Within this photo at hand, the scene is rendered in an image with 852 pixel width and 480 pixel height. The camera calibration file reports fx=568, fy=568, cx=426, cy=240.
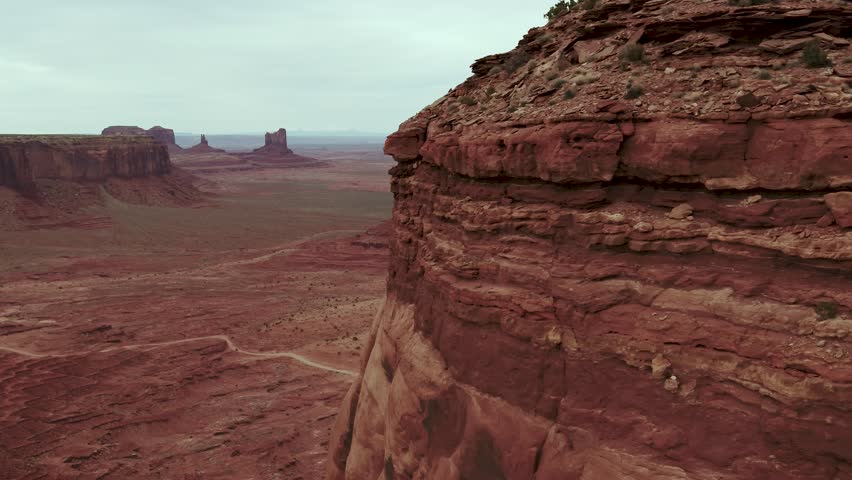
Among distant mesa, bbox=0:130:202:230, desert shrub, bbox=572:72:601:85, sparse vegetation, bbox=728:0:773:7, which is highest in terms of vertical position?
sparse vegetation, bbox=728:0:773:7

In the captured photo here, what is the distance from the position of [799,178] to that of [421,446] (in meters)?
6.98

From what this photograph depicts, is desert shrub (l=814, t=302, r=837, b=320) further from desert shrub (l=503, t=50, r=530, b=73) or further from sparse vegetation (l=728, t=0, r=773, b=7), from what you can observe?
desert shrub (l=503, t=50, r=530, b=73)

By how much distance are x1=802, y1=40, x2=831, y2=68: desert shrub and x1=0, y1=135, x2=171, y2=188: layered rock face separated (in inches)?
3260

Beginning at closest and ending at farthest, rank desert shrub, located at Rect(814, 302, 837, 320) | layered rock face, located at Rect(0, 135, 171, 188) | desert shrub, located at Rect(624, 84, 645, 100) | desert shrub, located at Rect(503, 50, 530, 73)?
desert shrub, located at Rect(814, 302, 837, 320), desert shrub, located at Rect(624, 84, 645, 100), desert shrub, located at Rect(503, 50, 530, 73), layered rock face, located at Rect(0, 135, 171, 188)

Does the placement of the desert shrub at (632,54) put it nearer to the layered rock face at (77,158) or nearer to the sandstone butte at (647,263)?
the sandstone butte at (647,263)

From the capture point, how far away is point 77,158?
79500 millimetres

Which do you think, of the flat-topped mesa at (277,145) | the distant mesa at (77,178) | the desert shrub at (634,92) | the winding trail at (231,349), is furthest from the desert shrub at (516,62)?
the flat-topped mesa at (277,145)

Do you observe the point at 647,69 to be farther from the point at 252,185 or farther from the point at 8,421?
the point at 252,185

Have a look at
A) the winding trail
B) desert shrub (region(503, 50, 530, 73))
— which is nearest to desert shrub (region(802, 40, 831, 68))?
desert shrub (region(503, 50, 530, 73))

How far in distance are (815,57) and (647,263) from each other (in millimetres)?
3278

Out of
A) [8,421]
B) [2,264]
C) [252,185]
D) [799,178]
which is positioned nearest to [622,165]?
[799,178]

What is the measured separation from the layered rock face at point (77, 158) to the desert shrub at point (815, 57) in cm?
8279

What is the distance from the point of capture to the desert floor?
19.4m

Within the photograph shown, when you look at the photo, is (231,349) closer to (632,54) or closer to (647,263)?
(632,54)
